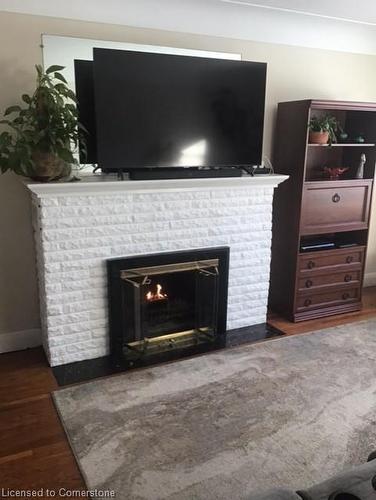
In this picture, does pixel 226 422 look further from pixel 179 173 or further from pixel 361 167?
pixel 361 167

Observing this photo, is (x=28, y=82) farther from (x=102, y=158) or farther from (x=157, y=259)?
(x=157, y=259)

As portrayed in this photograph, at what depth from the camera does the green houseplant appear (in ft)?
7.97

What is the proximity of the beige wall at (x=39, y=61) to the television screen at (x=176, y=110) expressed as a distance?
35cm

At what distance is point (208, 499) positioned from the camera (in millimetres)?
1788

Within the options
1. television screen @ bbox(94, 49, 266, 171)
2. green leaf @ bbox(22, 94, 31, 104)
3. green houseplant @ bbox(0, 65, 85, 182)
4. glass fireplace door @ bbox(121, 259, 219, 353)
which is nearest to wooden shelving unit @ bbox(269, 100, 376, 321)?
television screen @ bbox(94, 49, 266, 171)

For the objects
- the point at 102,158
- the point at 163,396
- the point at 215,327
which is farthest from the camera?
the point at 215,327

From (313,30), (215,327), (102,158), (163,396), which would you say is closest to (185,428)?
(163,396)

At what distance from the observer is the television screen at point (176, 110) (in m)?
2.62

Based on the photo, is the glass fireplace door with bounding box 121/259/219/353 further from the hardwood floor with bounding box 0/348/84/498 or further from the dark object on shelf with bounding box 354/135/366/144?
the dark object on shelf with bounding box 354/135/366/144

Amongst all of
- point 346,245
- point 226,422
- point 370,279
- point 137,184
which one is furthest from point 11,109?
point 370,279

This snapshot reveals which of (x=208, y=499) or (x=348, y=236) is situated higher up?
(x=348, y=236)

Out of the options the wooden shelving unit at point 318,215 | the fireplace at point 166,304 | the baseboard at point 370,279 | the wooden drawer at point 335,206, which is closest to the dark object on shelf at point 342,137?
the wooden shelving unit at point 318,215

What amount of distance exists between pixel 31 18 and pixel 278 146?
A: 197cm

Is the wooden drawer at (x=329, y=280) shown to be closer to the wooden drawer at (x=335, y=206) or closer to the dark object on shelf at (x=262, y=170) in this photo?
the wooden drawer at (x=335, y=206)
